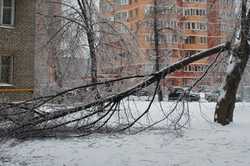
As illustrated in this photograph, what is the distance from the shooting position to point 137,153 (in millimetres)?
10367

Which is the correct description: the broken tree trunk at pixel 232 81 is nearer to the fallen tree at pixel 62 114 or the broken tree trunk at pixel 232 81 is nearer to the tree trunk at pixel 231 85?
the tree trunk at pixel 231 85

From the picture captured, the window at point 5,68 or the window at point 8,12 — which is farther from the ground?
the window at point 8,12

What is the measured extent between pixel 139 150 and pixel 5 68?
15.2 metres

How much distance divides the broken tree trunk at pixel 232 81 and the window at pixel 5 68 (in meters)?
12.8

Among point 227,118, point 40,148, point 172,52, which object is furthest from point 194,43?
point 40,148

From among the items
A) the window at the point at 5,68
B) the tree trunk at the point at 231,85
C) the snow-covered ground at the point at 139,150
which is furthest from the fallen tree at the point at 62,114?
the window at the point at 5,68

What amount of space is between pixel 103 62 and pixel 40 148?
12006 millimetres

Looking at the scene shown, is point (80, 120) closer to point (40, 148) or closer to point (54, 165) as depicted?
point (54, 165)

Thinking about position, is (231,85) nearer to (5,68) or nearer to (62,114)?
(62,114)

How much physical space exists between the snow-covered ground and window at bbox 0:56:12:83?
12.5 metres

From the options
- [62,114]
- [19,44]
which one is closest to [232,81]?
[62,114]

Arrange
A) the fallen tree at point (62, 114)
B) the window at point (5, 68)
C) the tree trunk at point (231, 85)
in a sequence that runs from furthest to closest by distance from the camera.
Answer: the window at point (5, 68) < the tree trunk at point (231, 85) < the fallen tree at point (62, 114)

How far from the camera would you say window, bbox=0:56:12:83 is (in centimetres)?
2378

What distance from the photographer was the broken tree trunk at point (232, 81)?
14.5m
